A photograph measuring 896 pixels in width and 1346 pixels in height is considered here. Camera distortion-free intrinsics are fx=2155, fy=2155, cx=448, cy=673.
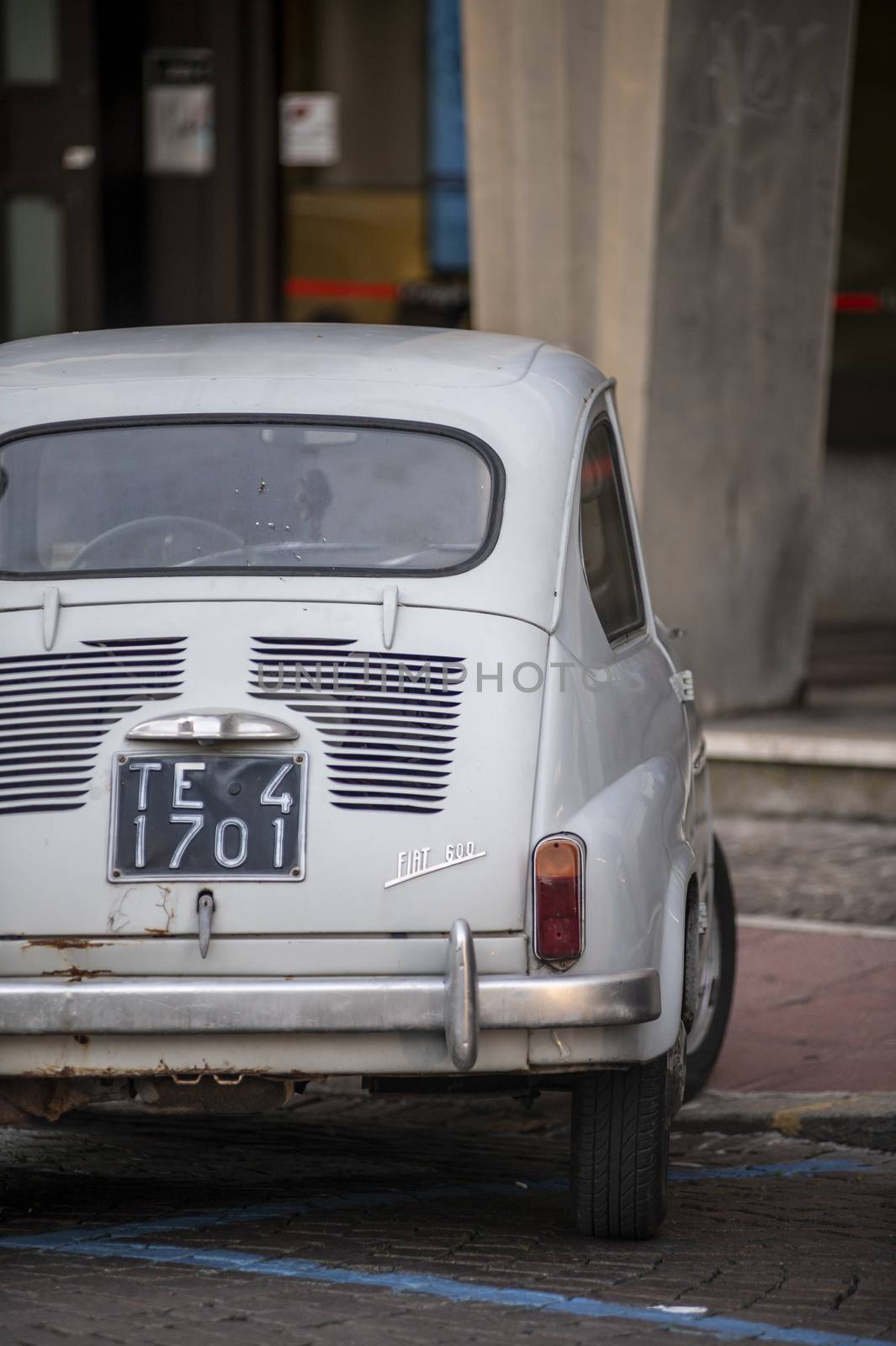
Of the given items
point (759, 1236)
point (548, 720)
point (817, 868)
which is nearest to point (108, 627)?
point (548, 720)

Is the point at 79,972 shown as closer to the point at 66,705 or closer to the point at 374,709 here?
the point at 66,705

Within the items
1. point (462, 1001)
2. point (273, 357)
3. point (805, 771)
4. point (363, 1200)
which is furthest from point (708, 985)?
point (805, 771)

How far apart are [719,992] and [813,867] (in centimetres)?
287

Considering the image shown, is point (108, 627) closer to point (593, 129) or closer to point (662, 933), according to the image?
point (662, 933)

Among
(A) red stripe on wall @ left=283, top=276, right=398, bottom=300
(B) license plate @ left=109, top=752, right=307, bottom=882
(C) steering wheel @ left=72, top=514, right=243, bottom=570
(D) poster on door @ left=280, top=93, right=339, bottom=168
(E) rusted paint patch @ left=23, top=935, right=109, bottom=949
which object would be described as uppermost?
(D) poster on door @ left=280, top=93, right=339, bottom=168

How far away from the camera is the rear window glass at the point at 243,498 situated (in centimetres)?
483

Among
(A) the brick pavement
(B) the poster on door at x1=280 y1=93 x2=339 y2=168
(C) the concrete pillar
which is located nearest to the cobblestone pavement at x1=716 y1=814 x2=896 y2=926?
(A) the brick pavement

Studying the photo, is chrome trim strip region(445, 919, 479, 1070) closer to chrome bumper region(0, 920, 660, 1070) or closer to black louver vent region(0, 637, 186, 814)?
chrome bumper region(0, 920, 660, 1070)

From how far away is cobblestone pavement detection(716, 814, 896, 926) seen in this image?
27.2 ft

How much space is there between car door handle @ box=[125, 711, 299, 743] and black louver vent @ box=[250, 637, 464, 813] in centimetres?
6

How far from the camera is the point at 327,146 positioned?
15422 mm

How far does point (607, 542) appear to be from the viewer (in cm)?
525

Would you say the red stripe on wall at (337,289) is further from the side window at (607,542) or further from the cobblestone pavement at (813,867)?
the side window at (607,542)

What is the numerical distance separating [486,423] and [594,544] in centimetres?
40
